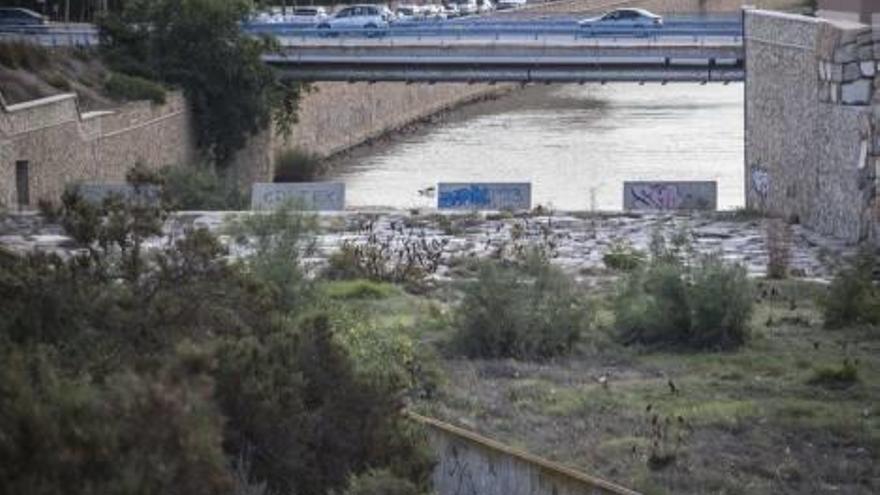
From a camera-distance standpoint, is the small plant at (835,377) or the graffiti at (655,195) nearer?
the small plant at (835,377)

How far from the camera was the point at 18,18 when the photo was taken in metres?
66.2

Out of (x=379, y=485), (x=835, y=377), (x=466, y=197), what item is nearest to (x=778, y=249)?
(x=835, y=377)

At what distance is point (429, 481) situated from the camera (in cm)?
1256

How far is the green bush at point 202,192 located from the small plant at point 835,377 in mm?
21774

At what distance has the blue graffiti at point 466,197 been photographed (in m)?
40.2

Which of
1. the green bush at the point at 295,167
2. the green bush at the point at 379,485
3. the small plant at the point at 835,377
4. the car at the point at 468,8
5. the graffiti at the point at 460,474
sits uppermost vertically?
the car at the point at 468,8

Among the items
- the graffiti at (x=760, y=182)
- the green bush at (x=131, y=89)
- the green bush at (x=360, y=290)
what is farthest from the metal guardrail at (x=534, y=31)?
the green bush at (x=360, y=290)

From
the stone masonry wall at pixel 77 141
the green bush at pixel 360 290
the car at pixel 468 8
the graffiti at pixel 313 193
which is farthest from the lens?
the car at pixel 468 8

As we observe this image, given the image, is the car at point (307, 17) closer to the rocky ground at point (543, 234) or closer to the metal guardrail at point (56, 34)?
the metal guardrail at point (56, 34)

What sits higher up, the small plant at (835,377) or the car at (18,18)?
the car at (18,18)

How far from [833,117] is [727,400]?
1389 centimetres

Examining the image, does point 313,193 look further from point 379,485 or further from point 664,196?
point 379,485

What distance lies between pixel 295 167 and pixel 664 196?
790 inches

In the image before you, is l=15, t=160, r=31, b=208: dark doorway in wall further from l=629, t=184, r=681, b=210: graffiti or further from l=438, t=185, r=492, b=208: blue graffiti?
l=629, t=184, r=681, b=210: graffiti
